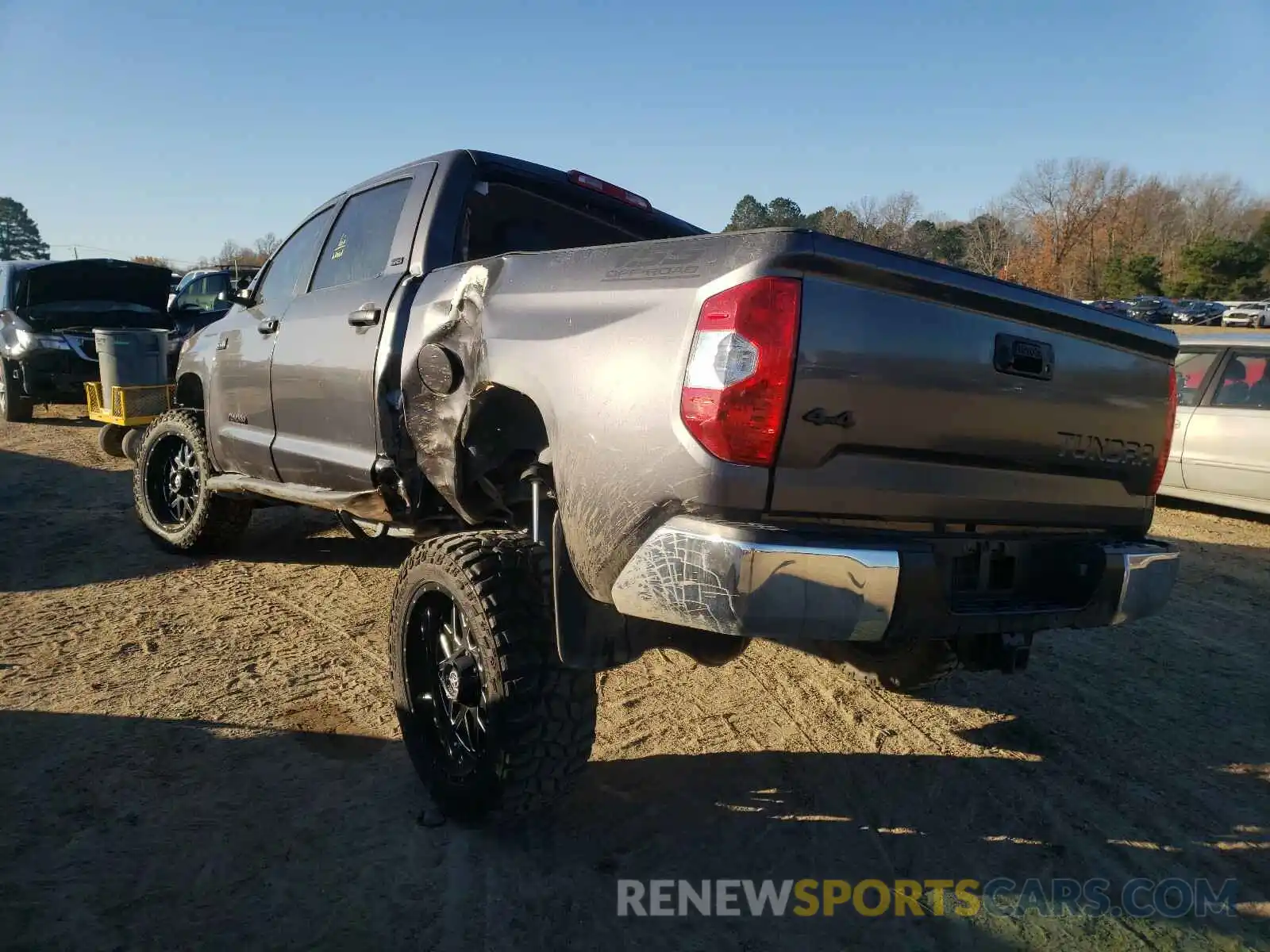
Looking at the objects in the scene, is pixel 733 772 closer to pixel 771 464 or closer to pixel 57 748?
pixel 771 464

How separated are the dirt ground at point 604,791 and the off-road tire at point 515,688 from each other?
0.19m

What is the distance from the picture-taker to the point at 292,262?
483 centimetres

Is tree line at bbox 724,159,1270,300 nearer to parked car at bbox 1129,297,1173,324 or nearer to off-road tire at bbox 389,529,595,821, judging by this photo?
parked car at bbox 1129,297,1173,324

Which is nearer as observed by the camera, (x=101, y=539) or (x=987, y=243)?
(x=101, y=539)

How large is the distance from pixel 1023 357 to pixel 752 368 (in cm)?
91

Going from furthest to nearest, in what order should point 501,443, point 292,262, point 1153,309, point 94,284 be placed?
point 1153,309, point 94,284, point 292,262, point 501,443

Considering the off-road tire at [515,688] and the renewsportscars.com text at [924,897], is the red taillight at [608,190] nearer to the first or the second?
the off-road tire at [515,688]

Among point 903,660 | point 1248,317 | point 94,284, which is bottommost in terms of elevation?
point 903,660

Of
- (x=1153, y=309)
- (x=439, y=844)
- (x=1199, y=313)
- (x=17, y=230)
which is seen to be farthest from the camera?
(x=17, y=230)

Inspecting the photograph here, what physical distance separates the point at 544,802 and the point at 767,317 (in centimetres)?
164

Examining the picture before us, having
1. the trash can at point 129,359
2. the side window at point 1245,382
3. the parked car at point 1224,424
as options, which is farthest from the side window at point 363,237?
the side window at point 1245,382

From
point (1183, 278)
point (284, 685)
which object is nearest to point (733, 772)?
point (284, 685)

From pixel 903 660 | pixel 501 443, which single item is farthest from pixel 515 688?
pixel 903 660

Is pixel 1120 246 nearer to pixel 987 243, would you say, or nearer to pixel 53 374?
pixel 987 243
